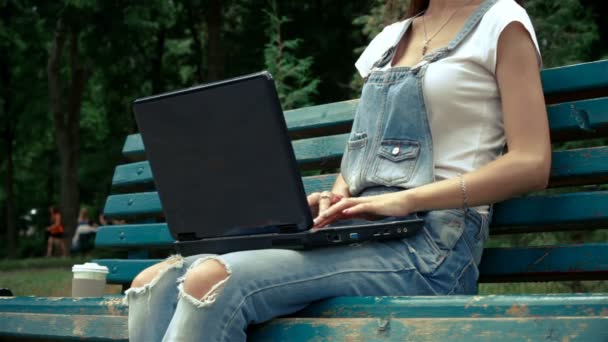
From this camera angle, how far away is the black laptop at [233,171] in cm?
230

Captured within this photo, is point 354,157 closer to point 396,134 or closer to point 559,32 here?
point 396,134

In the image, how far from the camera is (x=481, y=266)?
3004mm

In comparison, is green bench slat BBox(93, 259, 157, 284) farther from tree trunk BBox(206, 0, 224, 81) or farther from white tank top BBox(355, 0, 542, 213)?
tree trunk BBox(206, 0, 224, 81)

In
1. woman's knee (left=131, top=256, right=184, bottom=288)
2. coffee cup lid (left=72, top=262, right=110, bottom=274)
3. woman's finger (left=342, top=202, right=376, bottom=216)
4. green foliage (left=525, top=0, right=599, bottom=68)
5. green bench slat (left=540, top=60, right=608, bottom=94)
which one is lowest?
green foliage (left=525, top=0, right=599, bottom=68)

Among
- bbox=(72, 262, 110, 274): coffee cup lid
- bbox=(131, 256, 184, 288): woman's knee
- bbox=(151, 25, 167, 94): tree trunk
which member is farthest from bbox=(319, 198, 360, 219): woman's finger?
bbox=(151, 25, 167, 94): tree trunk

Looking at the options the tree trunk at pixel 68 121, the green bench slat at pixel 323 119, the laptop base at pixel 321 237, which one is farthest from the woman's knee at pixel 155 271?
the tree trunk at pixel 68 121

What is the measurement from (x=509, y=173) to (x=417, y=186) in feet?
0.83

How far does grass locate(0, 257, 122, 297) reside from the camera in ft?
35.8

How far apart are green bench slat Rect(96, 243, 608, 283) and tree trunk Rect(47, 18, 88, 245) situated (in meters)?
16.2

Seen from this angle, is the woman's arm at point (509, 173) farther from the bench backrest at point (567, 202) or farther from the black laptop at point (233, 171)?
the bench backrest at point (567, 202)

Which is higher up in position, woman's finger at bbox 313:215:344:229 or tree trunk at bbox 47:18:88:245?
woman's finger at bbox 313:215:344:229

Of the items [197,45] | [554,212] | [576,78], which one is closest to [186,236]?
[554,212]

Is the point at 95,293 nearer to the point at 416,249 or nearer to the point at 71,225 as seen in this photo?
the point at 416,249

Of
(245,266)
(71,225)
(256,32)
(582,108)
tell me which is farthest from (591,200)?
(71,225)
